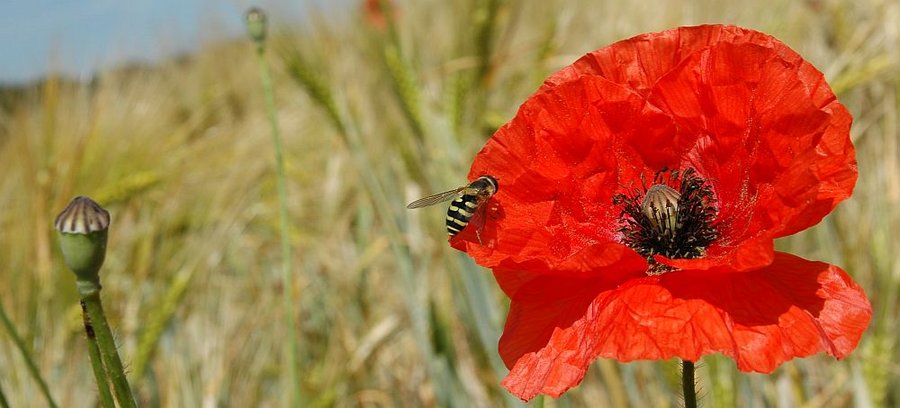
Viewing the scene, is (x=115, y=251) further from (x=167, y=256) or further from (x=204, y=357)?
(x=204, y=357)

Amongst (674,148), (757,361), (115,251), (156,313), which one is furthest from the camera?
(115,251)

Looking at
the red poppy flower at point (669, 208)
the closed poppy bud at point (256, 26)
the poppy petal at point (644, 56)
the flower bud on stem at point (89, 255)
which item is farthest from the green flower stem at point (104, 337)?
the closed poppy bud at point (256, 26)

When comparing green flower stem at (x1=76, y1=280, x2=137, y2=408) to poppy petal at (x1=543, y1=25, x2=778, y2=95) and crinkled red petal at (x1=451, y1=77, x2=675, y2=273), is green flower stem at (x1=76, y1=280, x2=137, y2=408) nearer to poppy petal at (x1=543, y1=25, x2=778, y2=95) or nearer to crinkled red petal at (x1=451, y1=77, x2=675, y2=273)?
crinkled red petal at (x1=451, y1=77, x2=675, y2=273)

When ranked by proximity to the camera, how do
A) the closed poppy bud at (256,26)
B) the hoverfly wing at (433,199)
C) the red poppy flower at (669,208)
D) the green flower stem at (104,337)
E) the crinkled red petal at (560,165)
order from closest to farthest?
the green flower stem at (104,337) → the red poppy flower at (669,208) → the crinkled red petal at (560,165) → the hoverfly wing at (433,199) → the closed poppy bud at (256,26)

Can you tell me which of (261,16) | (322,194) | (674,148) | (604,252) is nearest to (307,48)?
(322,194)

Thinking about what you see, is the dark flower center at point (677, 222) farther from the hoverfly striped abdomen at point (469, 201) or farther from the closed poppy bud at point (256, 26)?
the closed poppy bud at point (256, 26)
